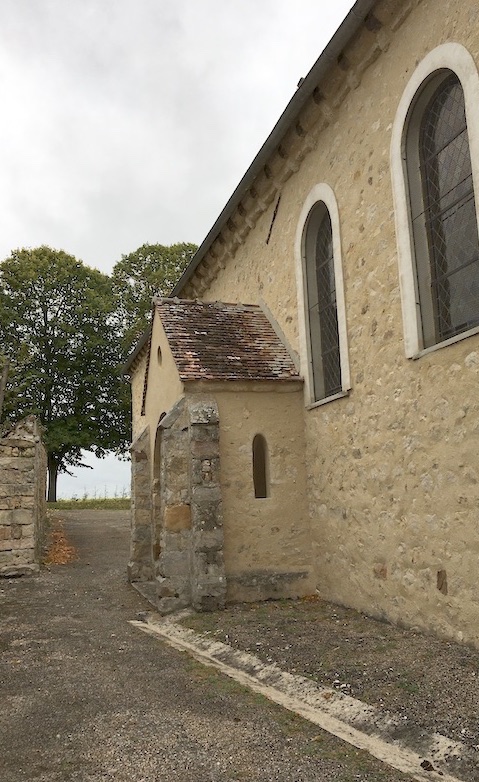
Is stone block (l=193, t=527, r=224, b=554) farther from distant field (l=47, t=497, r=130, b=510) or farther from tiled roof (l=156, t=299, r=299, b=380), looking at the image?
distant field (l=47, t=497, r=130, b=510)

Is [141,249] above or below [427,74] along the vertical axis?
above

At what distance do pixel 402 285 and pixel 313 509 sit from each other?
3.33 m

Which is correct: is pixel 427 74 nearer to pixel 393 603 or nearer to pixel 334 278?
pixel 334 278

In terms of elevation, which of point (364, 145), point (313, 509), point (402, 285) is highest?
point (364, 145)

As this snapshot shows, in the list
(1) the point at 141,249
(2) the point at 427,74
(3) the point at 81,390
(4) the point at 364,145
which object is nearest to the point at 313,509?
(4) the point at 364,145

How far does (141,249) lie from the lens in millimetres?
27516

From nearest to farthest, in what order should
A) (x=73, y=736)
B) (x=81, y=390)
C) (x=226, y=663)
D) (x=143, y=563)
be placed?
(x=73, y=736)
(x=226, y=663)
(x=143, y=563)
(x=81, y=390)

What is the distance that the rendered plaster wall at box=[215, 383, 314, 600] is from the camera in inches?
309

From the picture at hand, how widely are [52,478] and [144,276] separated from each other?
9.70 m

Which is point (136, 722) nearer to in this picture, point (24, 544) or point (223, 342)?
point (223, 342)

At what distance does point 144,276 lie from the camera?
27.3 meters

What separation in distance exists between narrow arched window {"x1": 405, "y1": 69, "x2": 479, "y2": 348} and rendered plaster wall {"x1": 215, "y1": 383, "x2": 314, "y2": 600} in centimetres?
284

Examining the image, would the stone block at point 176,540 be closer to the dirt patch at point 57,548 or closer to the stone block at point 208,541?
the stone block at point 208,541

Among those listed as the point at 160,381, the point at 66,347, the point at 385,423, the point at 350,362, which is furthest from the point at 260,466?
the point at 66,347
